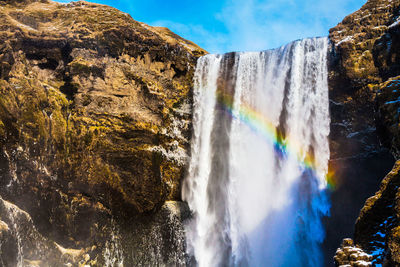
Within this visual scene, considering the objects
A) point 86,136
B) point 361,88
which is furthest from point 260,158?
point 86,136

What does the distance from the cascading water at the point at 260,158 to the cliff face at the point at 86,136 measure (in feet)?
6.44

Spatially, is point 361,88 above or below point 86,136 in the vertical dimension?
above

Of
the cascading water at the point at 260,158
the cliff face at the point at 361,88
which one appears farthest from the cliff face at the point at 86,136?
the cliff face at the point at 361,88

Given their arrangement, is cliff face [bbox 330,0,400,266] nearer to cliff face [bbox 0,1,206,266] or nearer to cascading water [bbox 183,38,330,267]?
cascading water [bbox 183,38,330,267]

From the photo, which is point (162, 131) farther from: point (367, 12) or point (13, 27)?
point (367, 12)

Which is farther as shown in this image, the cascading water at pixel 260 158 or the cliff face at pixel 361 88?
the cascading water at pixel 260 158

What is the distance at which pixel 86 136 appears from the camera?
14.2 meters

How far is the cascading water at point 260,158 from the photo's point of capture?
A: 53.1ft

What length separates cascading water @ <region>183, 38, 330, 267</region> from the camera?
16172 mm

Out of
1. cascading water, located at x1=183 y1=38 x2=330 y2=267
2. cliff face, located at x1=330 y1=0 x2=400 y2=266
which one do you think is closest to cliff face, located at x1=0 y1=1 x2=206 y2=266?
cascading water, located at x1=183 y1=38 x2=330 y2=267

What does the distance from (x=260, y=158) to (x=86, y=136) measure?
1065cm

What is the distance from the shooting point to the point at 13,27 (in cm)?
1480

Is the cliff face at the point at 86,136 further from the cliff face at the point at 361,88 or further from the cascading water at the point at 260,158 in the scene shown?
the cliff face at the point at 361,88

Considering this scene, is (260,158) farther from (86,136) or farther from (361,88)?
(86,136)
